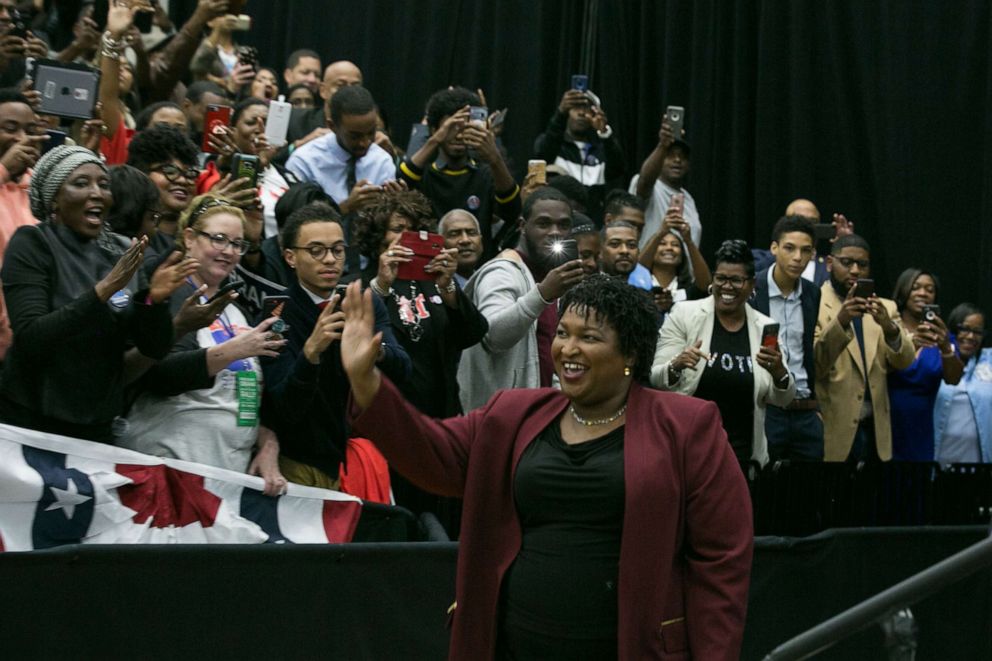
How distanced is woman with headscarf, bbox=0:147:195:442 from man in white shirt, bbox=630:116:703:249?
200 inches

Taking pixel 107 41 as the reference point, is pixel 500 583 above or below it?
Answer: below

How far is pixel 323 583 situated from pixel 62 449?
1067 millimetres

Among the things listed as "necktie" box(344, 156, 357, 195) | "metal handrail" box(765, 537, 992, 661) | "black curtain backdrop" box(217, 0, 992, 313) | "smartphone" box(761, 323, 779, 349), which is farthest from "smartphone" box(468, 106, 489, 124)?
"metal handrail" box(765, 537, 992, 661)

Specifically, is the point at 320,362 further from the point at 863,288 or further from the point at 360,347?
the point at 863,288

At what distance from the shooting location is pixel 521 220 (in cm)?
724

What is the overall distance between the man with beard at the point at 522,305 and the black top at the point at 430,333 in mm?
196

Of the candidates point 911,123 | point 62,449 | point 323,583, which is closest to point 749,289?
point 323,583

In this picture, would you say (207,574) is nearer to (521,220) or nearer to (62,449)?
(62,449)

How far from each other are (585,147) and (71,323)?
18.0 ft

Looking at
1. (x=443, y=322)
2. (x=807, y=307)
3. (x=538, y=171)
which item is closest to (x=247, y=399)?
(x=443, y=322)

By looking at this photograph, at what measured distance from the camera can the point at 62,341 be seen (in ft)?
15.4

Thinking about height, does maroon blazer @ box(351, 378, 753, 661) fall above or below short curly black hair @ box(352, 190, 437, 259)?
below

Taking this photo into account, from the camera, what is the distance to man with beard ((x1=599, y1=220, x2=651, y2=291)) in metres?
7.80

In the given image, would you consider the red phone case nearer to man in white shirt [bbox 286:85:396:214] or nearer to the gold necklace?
man in white shirt [bbox 286:85:396:214]
